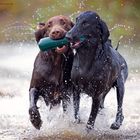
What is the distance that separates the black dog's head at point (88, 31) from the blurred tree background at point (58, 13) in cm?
919

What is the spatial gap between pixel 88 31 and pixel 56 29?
508mm

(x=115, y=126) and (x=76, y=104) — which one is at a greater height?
(x=76, y=104)

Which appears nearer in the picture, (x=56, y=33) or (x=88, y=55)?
(x=88, y=55)

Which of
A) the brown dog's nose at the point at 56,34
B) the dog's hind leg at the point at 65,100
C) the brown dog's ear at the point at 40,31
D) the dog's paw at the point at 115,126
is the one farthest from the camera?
the dog's hind leg at the point at 65,100

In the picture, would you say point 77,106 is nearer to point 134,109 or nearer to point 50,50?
point 50,50

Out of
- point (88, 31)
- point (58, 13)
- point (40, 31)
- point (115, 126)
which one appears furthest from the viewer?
point (58, 13)

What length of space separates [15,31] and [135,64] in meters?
5.94

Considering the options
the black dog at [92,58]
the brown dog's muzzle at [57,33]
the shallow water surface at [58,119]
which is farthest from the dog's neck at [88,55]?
the shallow water surface at [58,119]

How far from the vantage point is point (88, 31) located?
19.8 ft

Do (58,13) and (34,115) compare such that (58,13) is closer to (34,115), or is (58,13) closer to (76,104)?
(76,104)

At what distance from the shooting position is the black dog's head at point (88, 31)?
597 centimetres

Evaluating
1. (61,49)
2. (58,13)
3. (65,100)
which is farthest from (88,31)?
(58,13)

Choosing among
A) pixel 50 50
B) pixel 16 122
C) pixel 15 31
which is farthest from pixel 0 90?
pixel 15 31

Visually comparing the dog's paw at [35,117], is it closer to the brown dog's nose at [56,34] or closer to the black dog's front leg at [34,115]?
the black dog's front leg at [34,115]
